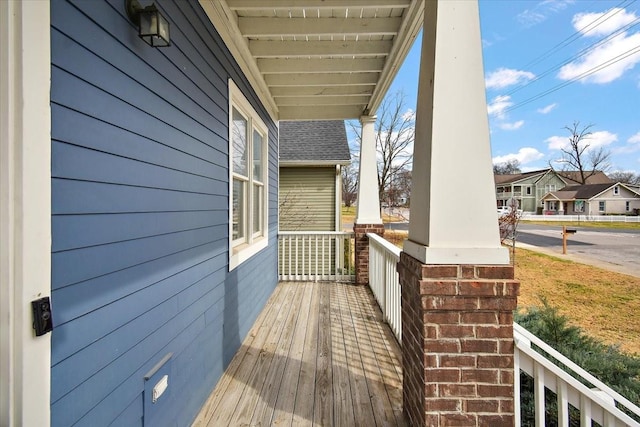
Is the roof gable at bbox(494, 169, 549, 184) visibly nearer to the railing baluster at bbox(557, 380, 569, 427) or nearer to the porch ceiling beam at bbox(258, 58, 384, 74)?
the porch ceiling beam at bbox(258, 58, 384, 74)

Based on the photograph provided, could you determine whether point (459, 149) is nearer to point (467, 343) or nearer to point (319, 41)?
point (467, 343)

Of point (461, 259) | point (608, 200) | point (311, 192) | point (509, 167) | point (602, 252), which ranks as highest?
point (509, 167)

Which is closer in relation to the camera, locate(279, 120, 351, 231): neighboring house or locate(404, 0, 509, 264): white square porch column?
locate(404, 0, 509, 264): white square porch column

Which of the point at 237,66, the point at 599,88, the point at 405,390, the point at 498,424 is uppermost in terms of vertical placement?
the point at 599,88

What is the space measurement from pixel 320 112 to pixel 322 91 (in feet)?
2.87

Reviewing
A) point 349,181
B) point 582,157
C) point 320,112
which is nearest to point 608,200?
point 582,157

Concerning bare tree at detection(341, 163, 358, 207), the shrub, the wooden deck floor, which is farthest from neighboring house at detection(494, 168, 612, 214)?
the wooden deck floor

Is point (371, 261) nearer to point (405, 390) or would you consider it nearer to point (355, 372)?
point (355, 372)

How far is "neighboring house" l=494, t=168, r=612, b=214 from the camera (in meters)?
33.0

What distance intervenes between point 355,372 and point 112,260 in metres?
2.09

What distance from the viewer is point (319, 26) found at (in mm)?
2582

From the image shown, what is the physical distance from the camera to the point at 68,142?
3.11ft

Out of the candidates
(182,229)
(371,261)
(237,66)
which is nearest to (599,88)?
(371,261)

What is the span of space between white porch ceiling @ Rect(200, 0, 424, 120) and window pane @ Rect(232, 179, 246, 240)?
130 centimetres
